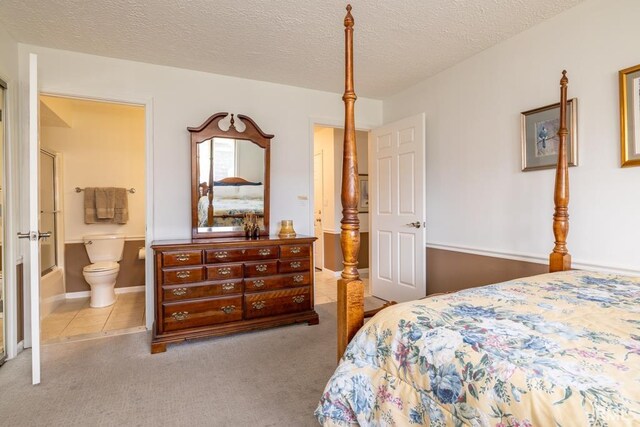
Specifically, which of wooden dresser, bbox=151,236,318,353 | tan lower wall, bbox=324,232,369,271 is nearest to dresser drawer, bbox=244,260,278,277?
wooden dresser, bbox=151,236,318,353

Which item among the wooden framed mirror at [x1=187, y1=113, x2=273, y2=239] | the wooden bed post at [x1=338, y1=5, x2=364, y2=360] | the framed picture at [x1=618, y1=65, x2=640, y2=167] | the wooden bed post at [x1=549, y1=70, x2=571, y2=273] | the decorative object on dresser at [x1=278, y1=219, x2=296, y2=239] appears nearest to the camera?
the wooden bed post at [x1=338, y1=5, x2=364, y2=360]

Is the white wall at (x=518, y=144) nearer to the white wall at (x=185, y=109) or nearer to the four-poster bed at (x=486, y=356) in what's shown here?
the four-poster bed at (x=486, y=356)

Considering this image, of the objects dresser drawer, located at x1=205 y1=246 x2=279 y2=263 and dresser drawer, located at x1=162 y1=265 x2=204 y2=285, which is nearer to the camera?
dresser drawer, located at x1=162 y1=265 x2=204 y2=285

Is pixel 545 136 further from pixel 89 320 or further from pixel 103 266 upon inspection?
pixel 103 266

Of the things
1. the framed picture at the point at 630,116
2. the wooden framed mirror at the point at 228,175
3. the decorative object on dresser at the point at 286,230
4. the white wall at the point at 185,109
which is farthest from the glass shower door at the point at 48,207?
the framed picture at the point at 630,116

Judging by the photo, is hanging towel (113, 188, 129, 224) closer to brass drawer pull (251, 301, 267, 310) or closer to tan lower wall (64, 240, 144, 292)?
tan lower wall (64, 240, 144, 292)

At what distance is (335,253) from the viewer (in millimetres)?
5273

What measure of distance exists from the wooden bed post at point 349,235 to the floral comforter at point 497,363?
0.52ft

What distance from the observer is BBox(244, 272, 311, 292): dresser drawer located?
2.89 m

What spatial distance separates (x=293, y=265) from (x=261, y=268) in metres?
0.30

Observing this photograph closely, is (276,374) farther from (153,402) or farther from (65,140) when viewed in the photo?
(65,140)

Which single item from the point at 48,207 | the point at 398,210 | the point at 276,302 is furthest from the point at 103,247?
the point at 398,210

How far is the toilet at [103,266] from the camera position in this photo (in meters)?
3.66

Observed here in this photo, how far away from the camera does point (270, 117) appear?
3.53 m
